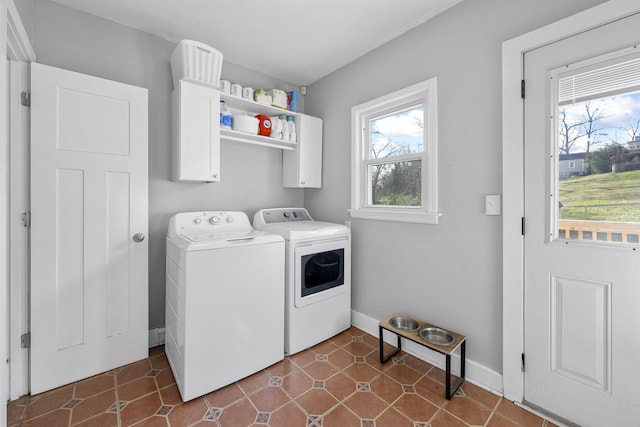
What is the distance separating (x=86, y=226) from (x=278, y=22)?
198 cm

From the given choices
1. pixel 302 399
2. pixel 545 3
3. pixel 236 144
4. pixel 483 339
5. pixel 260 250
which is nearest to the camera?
pixel 545 3

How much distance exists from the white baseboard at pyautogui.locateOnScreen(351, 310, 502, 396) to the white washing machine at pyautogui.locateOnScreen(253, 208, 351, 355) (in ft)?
0.69

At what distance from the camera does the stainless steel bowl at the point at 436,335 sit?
1890mm

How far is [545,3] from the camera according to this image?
4.87 ft

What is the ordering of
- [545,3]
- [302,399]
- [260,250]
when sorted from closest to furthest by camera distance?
[545,3] → [302,399] → [260,250]

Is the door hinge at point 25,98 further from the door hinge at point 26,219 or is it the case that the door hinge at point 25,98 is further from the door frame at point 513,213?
the door frame at point 513,213

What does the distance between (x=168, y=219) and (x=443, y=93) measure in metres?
2.33

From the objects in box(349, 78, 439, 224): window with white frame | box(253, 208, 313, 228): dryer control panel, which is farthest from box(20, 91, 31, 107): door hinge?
box(349, 78, 439, 224): window with white frame

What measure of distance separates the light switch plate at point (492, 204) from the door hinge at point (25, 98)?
287 centimetres

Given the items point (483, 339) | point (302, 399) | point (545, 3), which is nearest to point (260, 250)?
point (302, 399)

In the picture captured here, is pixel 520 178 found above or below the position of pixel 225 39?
below

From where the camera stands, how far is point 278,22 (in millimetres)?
2070

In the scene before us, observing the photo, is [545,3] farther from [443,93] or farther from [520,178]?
[520,178]

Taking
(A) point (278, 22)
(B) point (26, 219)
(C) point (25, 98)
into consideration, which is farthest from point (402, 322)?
(C) point (25, 98)
